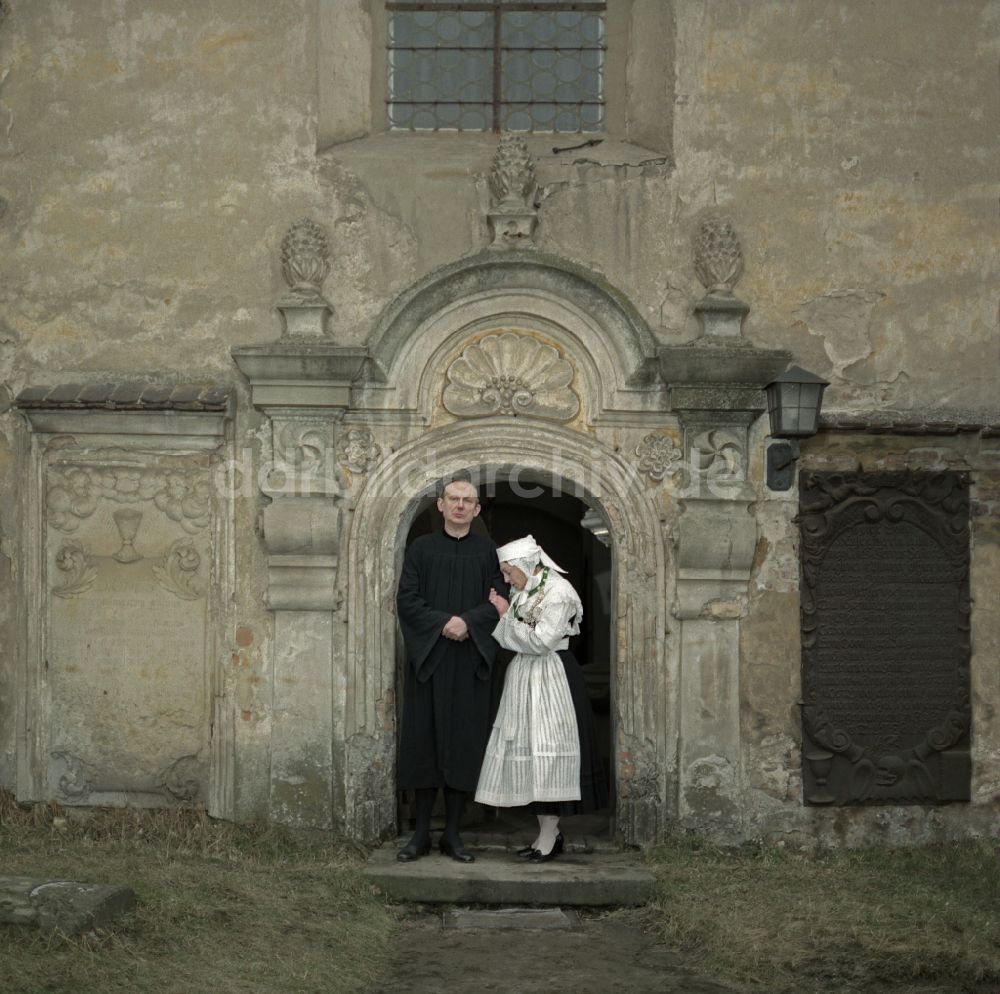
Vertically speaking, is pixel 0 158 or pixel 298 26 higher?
pixel 298 26

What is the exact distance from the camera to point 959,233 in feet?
28.3

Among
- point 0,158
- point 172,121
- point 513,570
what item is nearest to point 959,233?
point 513,570

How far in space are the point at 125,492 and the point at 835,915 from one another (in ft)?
14.4

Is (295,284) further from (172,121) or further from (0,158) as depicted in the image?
(0,158)

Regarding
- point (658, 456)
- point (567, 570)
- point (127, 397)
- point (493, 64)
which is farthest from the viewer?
point (567, 570)

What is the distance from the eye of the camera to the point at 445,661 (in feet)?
27.3

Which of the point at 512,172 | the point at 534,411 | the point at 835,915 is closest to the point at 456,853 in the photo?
the point at 835,915

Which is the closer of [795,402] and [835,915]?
[835,915]

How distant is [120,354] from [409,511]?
185cm

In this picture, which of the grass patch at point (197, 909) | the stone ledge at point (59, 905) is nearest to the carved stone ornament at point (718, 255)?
the grass patch at point (197, 909)

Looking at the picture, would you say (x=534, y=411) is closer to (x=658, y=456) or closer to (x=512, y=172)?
(x=658, y=456)

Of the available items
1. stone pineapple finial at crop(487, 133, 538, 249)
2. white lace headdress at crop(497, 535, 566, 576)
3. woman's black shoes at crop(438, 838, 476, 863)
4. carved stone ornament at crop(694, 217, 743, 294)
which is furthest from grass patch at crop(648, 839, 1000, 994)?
stone pineapple finial at crop(487, 133, 538, 249)

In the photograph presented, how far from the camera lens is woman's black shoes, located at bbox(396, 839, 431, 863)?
8164 millimetres

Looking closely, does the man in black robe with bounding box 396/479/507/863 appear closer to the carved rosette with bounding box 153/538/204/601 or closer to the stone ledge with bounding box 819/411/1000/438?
the carved rosette with bounding box 153/538/204/601
